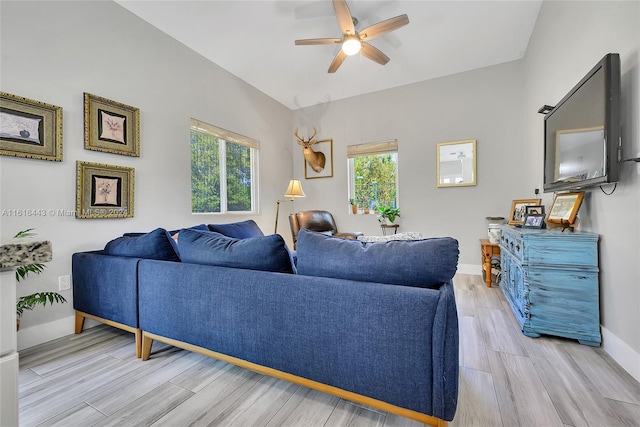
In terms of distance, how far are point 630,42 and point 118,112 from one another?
378cm

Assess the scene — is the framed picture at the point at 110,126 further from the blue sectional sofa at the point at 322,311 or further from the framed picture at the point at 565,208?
the framed picture at the point at 565,208

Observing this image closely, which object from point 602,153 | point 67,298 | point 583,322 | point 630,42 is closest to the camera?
point 630,42

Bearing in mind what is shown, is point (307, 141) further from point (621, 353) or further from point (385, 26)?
point (621, 353)

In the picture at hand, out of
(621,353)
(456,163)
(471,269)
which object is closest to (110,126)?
(621,353)

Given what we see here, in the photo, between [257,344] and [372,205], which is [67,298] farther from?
[372,205]

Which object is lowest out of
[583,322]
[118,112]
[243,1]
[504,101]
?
[583,322]

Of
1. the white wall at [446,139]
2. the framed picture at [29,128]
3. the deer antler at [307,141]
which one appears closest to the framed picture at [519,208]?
the white wall at [446,139]

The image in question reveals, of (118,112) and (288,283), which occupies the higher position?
(118,112)

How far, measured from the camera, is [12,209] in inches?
76.8

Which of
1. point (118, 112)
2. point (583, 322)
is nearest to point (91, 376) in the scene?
point (118, 112)

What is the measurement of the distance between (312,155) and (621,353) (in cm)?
429

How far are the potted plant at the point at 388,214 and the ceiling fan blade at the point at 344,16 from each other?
248 centimetres

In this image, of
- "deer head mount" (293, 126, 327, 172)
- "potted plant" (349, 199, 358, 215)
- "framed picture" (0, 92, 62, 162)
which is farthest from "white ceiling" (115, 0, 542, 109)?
"potted plant" (349, 199, 358, 215)

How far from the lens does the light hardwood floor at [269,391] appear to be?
1.26 meters
